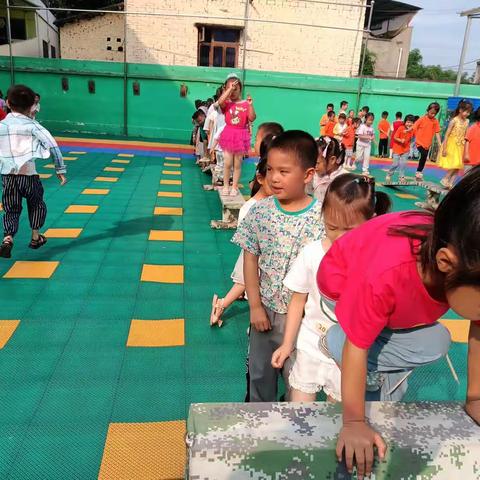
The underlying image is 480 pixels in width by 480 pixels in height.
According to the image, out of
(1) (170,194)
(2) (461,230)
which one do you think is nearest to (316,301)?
(2) (461,230)

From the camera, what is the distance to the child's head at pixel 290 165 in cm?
190

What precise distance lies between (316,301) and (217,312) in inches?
60.0

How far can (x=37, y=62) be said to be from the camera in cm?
1322

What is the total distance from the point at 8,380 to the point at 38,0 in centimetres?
2320

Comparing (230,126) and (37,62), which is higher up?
(37,62)

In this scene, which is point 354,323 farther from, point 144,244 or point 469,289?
point 144,244

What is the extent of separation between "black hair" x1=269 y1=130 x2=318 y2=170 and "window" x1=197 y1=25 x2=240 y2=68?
16.5 metres

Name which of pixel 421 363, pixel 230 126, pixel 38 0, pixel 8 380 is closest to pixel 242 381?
pixel 8 380

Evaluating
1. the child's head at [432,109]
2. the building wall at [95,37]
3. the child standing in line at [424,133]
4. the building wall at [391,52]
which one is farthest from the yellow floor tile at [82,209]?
the building wall at [391,52]

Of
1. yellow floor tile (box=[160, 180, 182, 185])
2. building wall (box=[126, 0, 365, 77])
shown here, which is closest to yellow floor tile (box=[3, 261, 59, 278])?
yellow floor tile (box=[160, 180, 182, 185])

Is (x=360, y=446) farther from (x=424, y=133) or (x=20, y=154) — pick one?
(x=424, y=133)

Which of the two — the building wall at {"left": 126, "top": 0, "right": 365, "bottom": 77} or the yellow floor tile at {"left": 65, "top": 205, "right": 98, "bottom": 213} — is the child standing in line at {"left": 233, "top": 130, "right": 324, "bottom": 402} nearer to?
the yellow floor tile at {"left": 65, "top": 205, "right": 98, "bottom": 213}

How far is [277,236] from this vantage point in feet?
6.28

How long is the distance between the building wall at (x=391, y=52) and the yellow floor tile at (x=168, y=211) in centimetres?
2368
